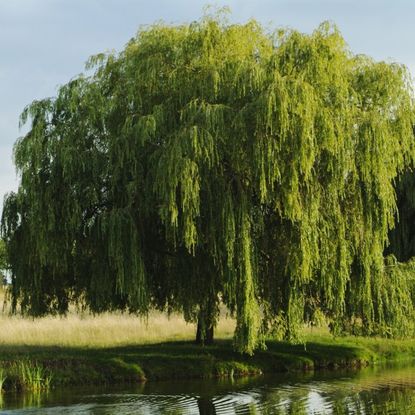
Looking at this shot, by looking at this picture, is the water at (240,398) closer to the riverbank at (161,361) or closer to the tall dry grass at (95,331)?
the riverbank at (161,361)

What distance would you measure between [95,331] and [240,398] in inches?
456

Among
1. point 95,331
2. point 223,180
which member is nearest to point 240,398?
point 223,180

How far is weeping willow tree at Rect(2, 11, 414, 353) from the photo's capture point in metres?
16.6

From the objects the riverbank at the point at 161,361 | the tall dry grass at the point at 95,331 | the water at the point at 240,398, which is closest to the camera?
the water at the point at 240,398

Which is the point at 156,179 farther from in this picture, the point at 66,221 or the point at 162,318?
the point at 162,318

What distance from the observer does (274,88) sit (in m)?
16.4

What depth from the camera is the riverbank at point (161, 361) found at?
18406 millimetres

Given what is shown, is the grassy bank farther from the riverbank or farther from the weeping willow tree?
the weeping willow tree

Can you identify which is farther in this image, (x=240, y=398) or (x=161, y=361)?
(x=161, y=361)

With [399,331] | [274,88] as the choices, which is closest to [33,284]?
[274,88]

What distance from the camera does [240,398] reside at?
15812 millimetres

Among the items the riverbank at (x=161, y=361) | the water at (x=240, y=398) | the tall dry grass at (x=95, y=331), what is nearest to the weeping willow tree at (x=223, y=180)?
the water at (x=240, y=398)

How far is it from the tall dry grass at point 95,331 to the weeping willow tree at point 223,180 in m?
4.95

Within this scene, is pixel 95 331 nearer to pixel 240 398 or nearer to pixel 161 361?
pixel 161 361
